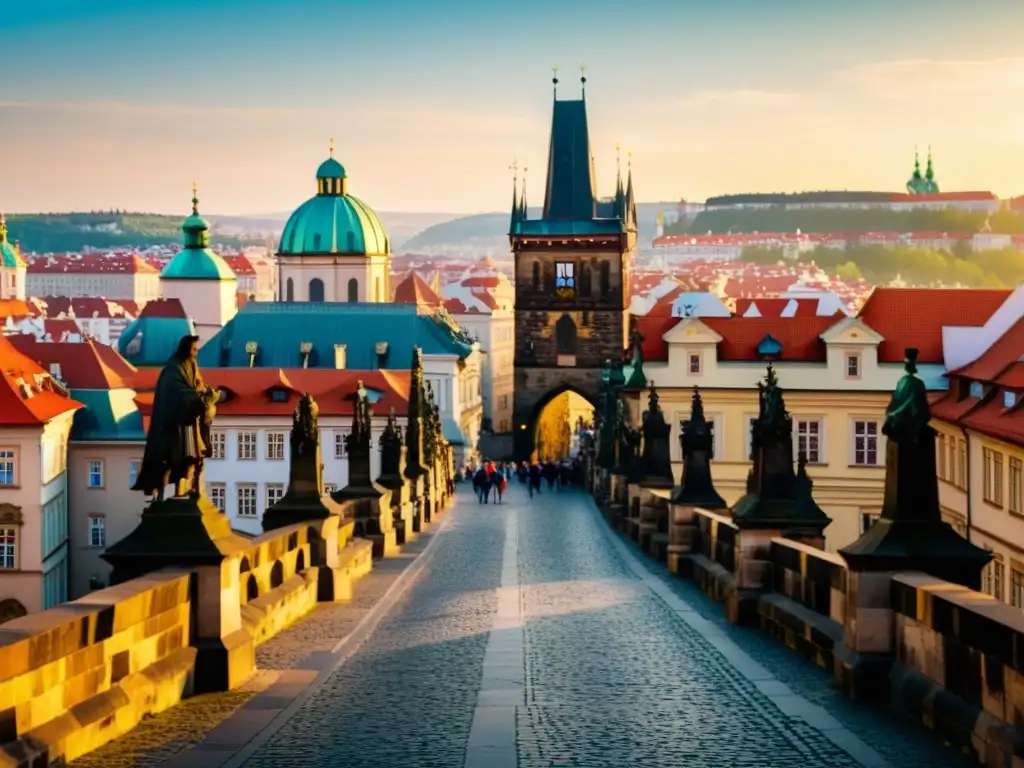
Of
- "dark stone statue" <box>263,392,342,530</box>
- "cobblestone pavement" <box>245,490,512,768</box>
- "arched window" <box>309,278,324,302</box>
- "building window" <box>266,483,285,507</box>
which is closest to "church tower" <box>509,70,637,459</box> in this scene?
"arched window" <box>309,278,324,302</box>

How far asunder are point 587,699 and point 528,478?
196ft

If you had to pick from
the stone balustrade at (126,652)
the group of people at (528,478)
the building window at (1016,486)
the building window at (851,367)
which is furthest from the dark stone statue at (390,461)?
the building window at (851,367)

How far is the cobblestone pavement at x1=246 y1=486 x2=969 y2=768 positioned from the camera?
11938 mm

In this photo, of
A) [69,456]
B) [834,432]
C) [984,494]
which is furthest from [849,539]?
[69,456]

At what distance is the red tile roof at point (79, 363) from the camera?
87938mm

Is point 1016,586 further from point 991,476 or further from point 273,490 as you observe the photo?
point 273,490

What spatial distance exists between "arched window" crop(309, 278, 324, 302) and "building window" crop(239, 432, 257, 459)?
145ft

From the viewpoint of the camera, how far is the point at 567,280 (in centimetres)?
11250

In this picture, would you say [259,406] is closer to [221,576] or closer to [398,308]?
[398,308]

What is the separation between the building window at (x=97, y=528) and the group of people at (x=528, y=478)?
14751 millimetres

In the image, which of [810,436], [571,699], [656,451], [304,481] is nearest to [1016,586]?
[656,451]

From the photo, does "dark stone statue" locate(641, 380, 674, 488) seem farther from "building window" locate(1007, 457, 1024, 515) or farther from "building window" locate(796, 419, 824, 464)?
"building window" locate(796, 419, 824, 464)

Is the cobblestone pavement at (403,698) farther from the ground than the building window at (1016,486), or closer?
closer

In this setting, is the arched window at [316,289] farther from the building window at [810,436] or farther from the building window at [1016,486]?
the building window at [1016,486]
